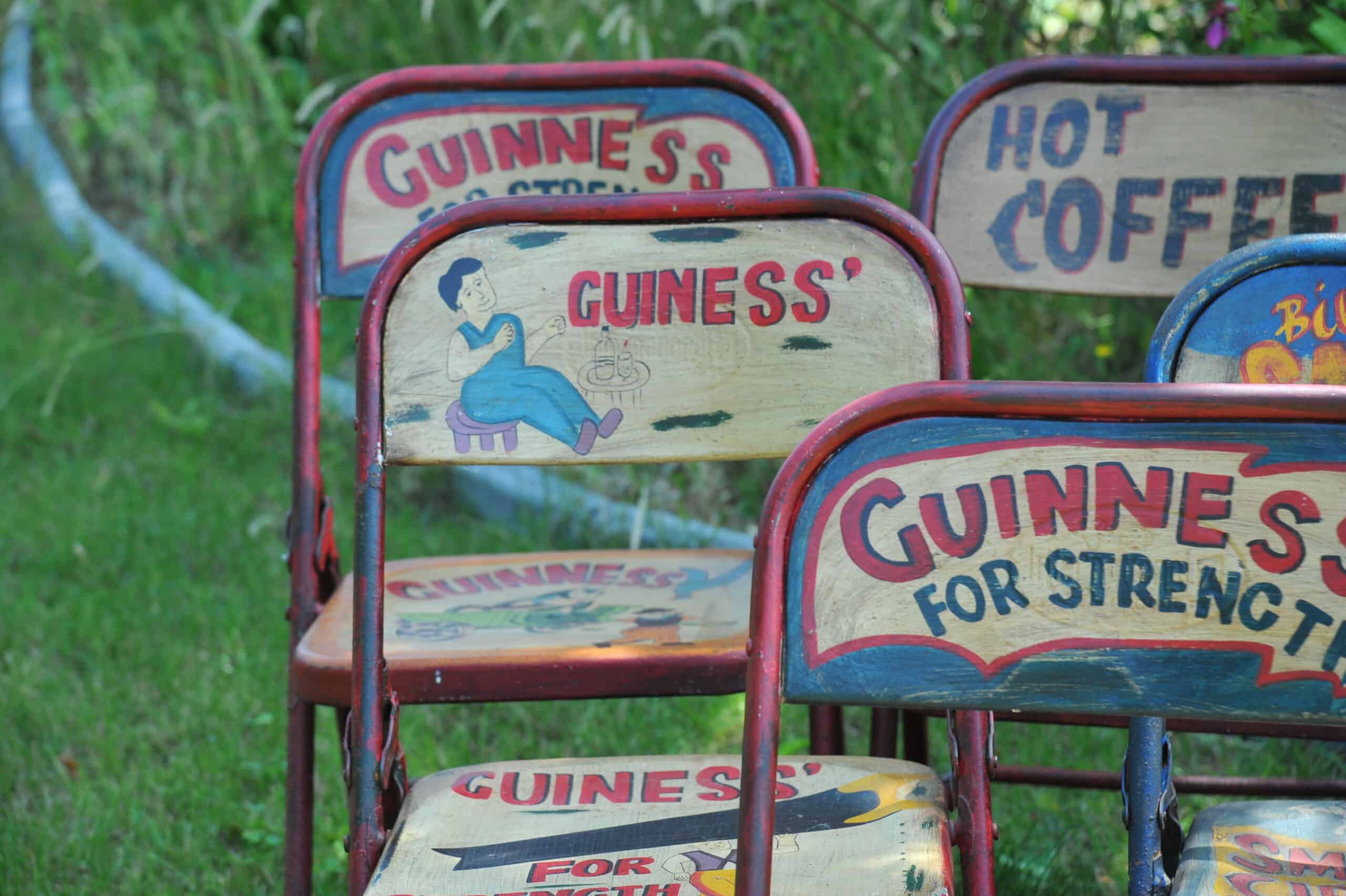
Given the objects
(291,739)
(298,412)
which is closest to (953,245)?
(298,412)

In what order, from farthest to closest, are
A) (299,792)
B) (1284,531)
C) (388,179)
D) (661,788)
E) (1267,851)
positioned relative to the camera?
(388,179) → (299,792) → (661,788) → (1267,851) → (1284,531)

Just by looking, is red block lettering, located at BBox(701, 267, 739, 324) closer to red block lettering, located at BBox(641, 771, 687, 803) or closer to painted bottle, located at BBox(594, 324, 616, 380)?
painted bottle, located at BBox(594, 324, 616, 380)

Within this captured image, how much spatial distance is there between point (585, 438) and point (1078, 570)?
0.62m

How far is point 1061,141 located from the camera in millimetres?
1854

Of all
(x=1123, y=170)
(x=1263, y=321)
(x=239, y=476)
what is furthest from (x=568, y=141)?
(x=239, y=476)

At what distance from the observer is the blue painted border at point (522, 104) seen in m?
1.89

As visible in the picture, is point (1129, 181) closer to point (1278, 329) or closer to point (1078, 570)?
point (1278, 329)

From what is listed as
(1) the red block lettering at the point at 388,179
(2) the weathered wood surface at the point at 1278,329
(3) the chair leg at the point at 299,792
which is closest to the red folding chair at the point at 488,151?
(1) the red block lettering at the point at 388,179

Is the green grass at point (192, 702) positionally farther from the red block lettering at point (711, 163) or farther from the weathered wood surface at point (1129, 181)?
the red block lettering at point (711, 163)

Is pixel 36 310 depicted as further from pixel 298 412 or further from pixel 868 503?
pixel 868 503

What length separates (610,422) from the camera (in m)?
1.48

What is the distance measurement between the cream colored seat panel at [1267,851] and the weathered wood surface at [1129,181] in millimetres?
751

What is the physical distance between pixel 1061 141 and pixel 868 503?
1031 mm

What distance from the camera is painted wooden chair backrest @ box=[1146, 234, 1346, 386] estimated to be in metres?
1.31
